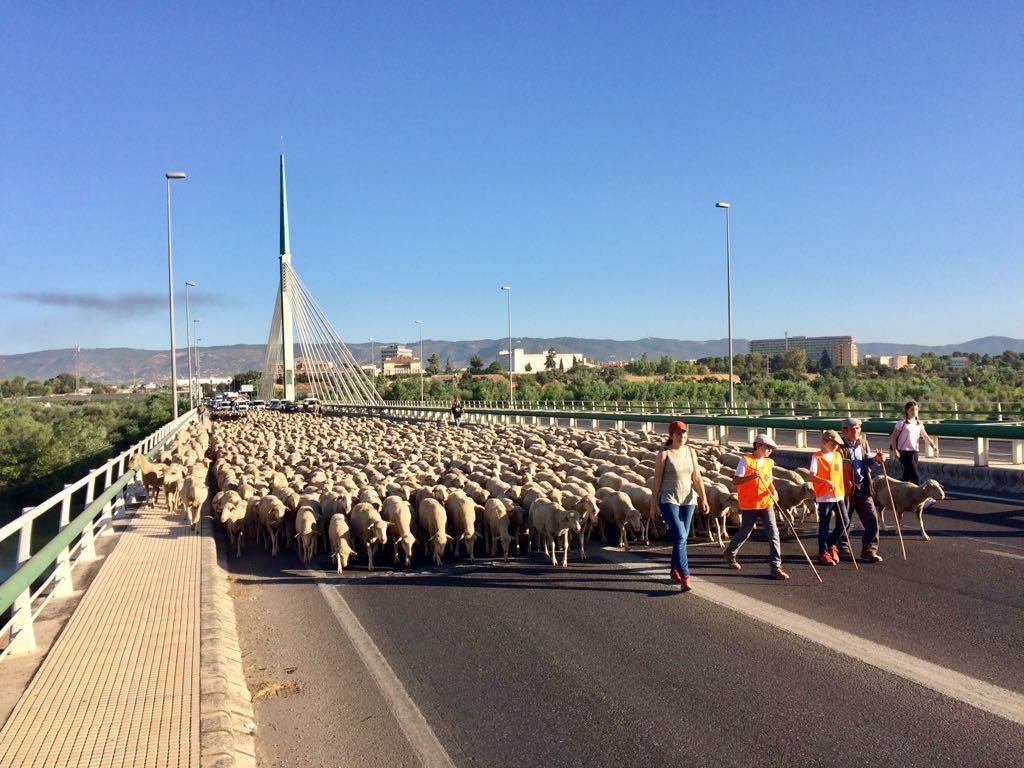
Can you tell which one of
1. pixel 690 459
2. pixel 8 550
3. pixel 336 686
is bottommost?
pixel 8 550

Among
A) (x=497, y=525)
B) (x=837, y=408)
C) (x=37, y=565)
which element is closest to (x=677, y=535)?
(x=497, y=525)

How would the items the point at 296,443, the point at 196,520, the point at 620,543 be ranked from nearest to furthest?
the point at 620,543, the point at 196,520, the point at 296,443

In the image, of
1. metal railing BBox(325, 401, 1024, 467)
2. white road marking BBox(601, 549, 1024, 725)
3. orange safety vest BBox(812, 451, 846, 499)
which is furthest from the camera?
metal railing BBox(325, 401, 1024, 467)

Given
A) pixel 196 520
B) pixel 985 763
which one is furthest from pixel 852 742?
pixel 196 520

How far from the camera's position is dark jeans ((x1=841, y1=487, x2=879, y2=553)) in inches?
378

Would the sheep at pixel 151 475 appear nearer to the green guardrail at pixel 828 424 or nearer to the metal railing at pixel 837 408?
the green guardrail at pixel 828 424

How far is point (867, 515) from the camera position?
31.7ft

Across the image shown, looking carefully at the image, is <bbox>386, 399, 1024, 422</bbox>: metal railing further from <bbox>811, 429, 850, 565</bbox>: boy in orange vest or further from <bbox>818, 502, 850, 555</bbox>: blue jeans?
<bbox>811, 429, 850, 565</bbox>: boy in orange vest

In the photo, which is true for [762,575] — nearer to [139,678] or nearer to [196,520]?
[139,678]

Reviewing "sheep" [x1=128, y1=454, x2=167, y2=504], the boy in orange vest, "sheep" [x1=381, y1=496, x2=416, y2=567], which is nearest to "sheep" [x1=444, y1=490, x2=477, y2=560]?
"sheep" [x1=381, y1=496, x2=416, y2=567]

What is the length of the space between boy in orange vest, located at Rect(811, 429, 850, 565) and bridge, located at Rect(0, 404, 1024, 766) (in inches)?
13.9

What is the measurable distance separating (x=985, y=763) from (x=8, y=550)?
3307 cm

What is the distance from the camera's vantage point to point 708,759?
15.2 feet

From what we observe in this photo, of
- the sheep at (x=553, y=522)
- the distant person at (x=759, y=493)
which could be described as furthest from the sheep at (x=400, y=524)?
the distant person at (x=759, y=493)
